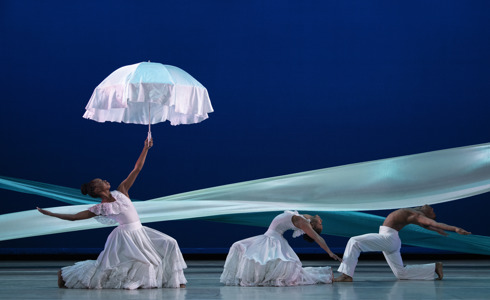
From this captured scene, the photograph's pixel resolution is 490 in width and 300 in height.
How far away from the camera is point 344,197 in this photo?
6.74 meters

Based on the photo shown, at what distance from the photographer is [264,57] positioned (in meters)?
9.34

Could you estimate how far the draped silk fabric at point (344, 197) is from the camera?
21.5 feet

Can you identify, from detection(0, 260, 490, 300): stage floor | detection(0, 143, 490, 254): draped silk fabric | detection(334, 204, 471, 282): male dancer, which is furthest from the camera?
detection(0, 143, 490, 254): draped silk fabric

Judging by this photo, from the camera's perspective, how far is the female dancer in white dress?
16.5 feet

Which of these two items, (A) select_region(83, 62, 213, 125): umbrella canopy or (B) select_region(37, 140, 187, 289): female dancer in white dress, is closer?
(B) select_region(37, 140, 187, 289): female dancer in white dress

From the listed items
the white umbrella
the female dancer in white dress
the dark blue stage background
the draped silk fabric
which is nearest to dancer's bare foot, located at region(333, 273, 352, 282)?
the draped silk fabric

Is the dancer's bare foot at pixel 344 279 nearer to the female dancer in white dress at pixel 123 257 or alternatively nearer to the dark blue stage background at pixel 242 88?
the female dancer in white dress at pixel 123 257

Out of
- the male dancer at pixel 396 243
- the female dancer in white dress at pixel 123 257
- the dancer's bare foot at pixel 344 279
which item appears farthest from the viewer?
the male dancer at pixel 396 243

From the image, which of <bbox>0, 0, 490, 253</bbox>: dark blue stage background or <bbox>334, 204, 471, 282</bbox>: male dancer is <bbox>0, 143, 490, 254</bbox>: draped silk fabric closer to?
<bbox>334, 204, 471, 282</bbox>: male dancer

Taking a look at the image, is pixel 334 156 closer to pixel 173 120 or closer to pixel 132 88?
pixel 173 120

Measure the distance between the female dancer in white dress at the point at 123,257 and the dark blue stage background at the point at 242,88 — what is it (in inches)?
162

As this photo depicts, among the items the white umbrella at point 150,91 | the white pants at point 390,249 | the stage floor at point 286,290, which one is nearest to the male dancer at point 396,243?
the white pants at point 390,249

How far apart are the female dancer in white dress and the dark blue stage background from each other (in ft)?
13.5

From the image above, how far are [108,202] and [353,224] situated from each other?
292 cm
